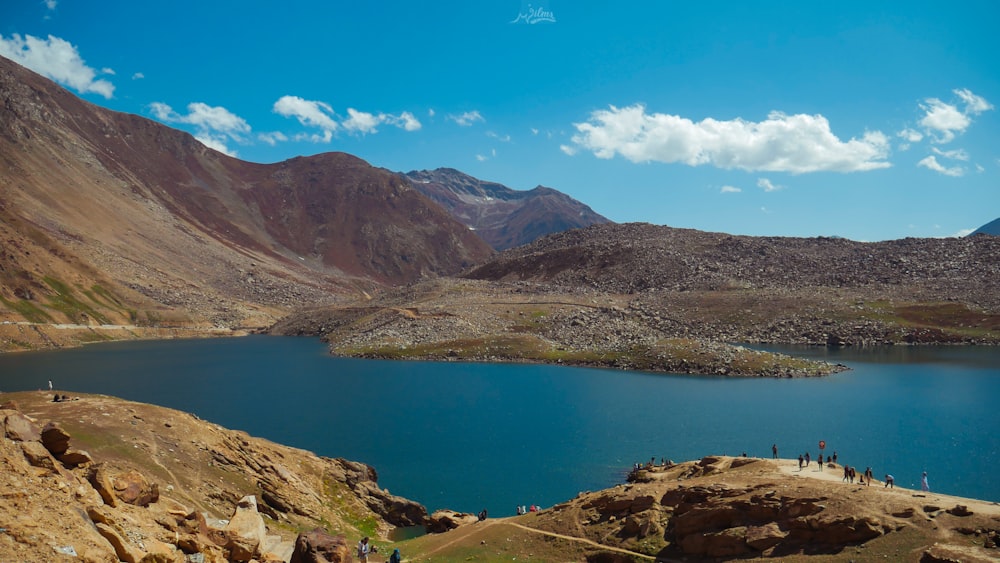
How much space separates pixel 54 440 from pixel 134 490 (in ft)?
10.1

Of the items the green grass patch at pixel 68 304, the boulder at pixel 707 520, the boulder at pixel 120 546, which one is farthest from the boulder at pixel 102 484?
the green grass patch at pixel 68 304

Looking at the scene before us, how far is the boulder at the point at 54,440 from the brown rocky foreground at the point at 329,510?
6 centimetres

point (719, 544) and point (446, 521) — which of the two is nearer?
point (719, 544)

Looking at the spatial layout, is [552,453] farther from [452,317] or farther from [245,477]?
[452,317]

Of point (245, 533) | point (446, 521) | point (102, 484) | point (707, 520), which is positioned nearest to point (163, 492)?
point (245, 533)

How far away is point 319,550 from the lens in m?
24.6

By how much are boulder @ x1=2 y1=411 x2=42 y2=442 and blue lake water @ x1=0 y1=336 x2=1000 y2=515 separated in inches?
1212

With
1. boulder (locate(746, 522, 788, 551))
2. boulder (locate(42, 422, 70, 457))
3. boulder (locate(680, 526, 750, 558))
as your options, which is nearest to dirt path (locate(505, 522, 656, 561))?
boulder (locate(680, 526, 750, 558))

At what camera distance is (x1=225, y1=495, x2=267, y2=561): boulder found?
21.4 meters

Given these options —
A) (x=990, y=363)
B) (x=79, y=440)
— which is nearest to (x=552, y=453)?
(x=79, y=440)

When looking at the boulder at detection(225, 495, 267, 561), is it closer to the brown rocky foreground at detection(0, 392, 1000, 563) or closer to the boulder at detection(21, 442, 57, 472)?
the brown rocky foreground at detection(0, 392, 1000, 563)

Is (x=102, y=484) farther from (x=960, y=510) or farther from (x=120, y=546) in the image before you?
(x=960, y=510)

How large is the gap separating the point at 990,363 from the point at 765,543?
105 m

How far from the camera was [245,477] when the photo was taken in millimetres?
36625
